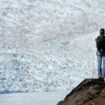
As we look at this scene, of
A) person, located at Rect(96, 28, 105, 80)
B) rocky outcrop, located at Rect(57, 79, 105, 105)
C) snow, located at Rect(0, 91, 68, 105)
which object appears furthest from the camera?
snow, located at Rect(0, 91, 68, 105)

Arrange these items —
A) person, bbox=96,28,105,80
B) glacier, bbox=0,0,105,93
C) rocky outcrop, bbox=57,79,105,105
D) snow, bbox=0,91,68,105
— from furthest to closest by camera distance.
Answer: glacier, bbox=0,0,105,93 < snow, bbox=0,91,68,105 < person, bbox=96,28,105,80 < rocky outcrop, bbox=57,79,105,105

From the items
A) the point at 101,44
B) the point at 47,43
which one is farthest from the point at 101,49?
the point at 47,43

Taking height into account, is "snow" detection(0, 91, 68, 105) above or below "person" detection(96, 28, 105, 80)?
below

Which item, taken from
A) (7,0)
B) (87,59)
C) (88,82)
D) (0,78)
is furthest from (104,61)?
(7,0)

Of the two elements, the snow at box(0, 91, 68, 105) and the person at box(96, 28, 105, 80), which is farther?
the snow at box(0, 91, 68, 105)

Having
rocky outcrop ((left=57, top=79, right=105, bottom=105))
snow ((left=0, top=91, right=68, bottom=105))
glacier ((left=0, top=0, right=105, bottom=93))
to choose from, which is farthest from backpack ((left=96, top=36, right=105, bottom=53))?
glacier ((left=0, top=0, right=105, bottom=93))

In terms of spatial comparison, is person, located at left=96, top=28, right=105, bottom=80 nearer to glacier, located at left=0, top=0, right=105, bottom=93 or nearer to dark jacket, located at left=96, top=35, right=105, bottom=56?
dark jacket, located at left=96, top=35, right=105, bottom=56

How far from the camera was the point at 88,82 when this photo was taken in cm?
953

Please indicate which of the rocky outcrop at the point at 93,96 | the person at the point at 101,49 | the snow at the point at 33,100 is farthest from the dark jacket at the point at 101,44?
the snow at the point at 33,100

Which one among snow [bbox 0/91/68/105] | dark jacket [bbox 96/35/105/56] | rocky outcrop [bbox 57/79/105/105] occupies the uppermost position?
dark jacket [bbox 96/35/105/56]

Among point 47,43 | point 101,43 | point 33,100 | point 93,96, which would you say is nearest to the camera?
point 93,96

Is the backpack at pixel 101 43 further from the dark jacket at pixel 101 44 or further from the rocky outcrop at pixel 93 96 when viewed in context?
the rocky outcrop at pixel 93 96

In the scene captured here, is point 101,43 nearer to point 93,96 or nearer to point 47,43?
point 93,96

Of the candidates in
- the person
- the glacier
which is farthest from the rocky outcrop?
the glacier
